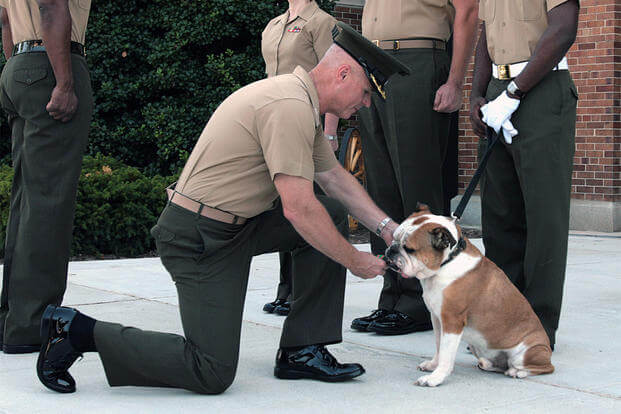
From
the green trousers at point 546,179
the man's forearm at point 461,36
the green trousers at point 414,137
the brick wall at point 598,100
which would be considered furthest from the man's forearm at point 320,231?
the brick wall at point 598,100

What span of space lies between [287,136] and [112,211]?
5.06m

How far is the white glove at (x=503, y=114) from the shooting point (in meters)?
4.13

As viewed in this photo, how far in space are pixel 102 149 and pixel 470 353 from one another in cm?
692

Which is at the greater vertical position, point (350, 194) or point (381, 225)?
point (350, 194)

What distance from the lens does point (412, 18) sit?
4.69 metres

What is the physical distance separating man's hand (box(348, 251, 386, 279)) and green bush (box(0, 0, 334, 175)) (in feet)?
21.3

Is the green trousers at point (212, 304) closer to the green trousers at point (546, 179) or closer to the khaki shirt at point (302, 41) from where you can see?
the green trousers at point (546, 179)

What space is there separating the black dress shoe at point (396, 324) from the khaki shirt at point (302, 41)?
5.18 feet

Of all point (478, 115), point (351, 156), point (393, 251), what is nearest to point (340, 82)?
point (393, 251)

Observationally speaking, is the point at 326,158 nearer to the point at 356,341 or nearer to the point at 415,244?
the point at 415,244

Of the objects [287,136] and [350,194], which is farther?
[350,194]

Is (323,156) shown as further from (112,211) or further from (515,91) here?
(112,211)

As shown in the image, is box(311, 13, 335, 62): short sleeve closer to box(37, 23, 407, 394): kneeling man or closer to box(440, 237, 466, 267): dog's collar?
box(37, 23, 407, 394): kneeling man

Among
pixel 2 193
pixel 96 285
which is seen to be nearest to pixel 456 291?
pixel 96 285
